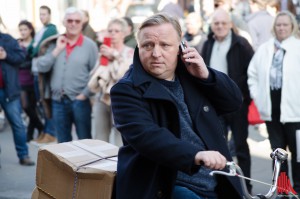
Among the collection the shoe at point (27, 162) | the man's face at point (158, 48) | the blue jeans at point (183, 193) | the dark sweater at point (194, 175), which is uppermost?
the man's face at point (158, 48)

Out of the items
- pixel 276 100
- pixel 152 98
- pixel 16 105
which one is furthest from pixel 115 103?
pixel 16 105

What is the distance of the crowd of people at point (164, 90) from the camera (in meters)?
3.64

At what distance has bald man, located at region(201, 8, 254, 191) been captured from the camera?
7988 millimetres

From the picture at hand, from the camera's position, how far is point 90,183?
3936mm

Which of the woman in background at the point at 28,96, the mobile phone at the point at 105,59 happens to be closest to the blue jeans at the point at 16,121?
the mobile phone at the point at 105,59

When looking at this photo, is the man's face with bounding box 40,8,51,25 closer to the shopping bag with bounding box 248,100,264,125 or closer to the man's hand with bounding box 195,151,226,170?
the shopping bag with bounding box 248,100,264,125

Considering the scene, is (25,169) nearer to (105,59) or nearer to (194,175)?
(105,59)

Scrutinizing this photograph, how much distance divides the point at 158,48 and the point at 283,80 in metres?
3.81

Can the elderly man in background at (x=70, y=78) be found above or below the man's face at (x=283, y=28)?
below

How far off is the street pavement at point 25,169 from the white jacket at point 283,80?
102cm

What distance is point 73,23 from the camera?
8695 mm

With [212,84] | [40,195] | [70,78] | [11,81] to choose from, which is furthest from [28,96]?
[212,84]

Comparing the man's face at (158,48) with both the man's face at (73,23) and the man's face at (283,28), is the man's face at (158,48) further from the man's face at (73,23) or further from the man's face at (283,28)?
the man's face at (73,23)

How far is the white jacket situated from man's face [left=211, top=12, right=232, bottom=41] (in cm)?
65
